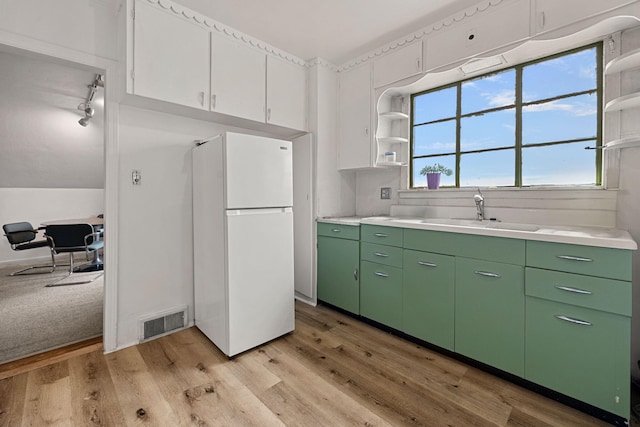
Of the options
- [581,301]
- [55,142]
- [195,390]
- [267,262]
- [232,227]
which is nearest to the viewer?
[581,301]

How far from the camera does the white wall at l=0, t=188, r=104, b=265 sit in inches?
185

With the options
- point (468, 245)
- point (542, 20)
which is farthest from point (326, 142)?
point (542, 20)

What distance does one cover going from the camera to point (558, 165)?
2.02m

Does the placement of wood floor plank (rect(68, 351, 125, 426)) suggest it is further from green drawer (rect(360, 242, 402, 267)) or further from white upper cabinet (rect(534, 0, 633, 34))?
white upper cabinet (rect(534, 0, 633, 34))

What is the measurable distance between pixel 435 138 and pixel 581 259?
5.35 ft

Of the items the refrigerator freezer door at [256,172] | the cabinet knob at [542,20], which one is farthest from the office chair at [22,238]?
the cabinet knob at [542,20]

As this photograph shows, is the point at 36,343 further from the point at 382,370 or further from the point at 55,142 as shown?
the point at 55,142

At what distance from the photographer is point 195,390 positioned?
1644 millimetres

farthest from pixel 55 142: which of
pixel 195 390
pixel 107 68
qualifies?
pixel 195 390

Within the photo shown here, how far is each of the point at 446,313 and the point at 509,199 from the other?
40.7 inches

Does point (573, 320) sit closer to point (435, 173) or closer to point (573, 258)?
point (573, 258)

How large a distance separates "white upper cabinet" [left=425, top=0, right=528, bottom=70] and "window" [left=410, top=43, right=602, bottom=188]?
0.40 m

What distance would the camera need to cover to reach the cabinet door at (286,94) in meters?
2.63

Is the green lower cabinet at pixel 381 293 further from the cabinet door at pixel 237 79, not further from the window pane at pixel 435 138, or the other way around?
the cabinet door at pixel 237 79
